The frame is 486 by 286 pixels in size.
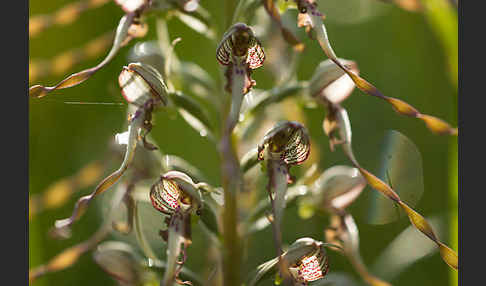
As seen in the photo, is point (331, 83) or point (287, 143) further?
point (331, 83)

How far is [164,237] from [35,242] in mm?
706

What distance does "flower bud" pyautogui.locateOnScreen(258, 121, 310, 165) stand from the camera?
1.23 meters

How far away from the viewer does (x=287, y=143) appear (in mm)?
1248

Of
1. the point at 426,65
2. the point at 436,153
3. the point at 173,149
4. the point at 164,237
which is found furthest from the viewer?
the point at 426,65

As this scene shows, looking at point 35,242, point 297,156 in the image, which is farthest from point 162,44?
point 35,242

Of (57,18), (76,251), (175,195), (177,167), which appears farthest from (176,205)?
(57,18)

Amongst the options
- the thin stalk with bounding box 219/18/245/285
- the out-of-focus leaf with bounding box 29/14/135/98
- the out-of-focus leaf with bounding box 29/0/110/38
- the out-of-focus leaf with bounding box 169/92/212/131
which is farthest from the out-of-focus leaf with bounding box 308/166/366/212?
the out-of-focus leaf with bounding box 29/0/110/38

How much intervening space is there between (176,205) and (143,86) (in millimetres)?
270

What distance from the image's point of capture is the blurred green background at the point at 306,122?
1.91 metres

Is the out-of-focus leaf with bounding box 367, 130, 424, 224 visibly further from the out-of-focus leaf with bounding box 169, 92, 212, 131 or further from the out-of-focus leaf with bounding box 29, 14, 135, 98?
the out-of-focus leaf with bounding box 29, 14, 135, 98

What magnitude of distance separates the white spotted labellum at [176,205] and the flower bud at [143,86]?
0.19 m

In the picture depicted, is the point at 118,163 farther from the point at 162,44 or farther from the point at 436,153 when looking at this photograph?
the point at 436,153

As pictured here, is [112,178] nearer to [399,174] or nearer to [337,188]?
[337,188]

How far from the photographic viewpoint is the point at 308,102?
150cm
